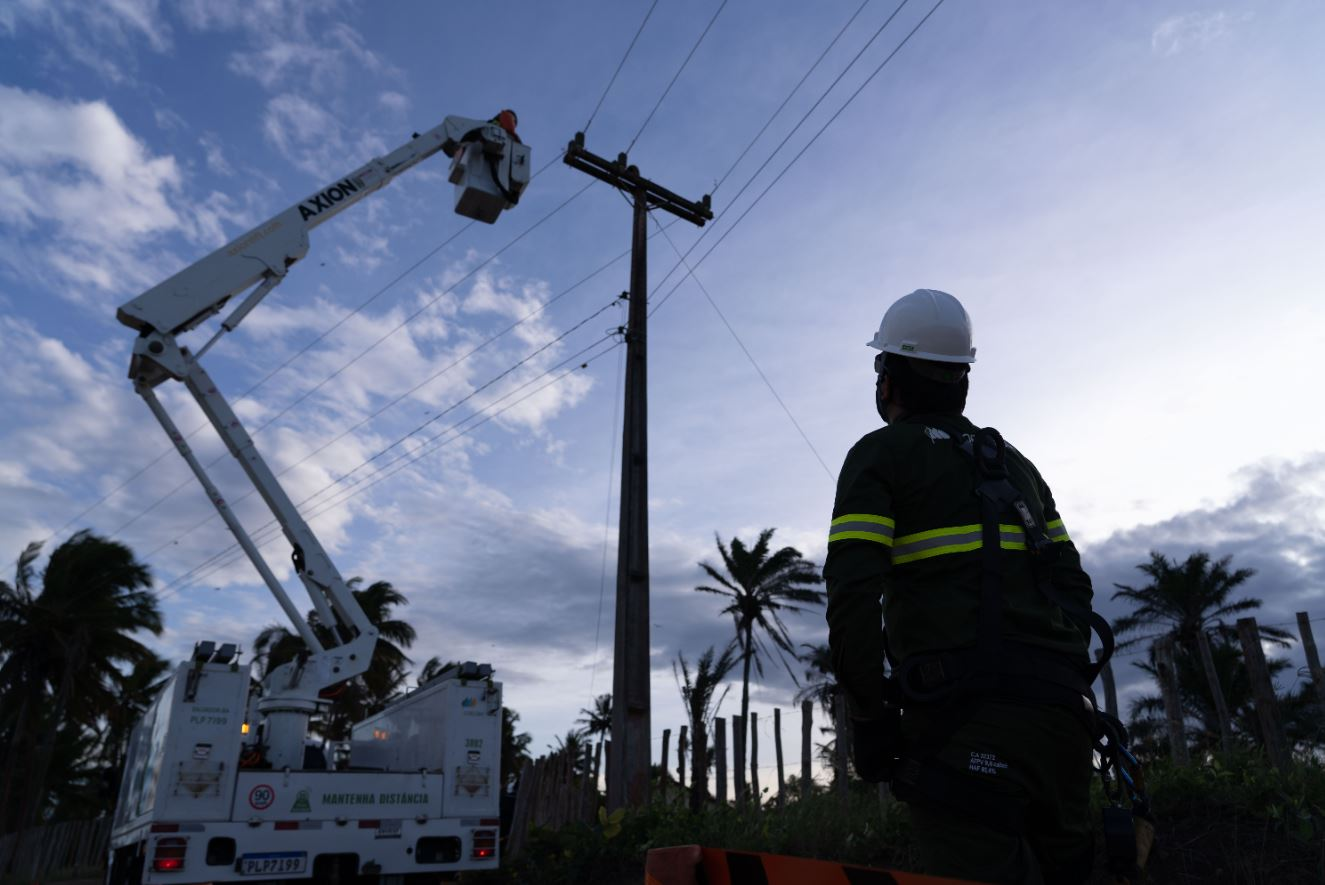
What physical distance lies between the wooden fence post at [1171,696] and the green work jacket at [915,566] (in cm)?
664

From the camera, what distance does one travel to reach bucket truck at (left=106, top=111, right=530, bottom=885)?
8.20m

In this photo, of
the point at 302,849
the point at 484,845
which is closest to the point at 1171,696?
the point at 484,845

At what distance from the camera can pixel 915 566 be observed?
2.70 meters

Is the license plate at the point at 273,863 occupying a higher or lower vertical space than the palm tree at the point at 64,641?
lower

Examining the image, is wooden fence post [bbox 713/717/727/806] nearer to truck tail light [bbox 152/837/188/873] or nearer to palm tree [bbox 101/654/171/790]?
truck tail light [bbox 152/837/188/873]

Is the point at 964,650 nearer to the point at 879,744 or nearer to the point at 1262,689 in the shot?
the point at 879,744

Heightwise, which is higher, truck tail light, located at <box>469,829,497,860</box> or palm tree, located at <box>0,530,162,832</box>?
palm tree, located at <box>0,530,162,832</box>

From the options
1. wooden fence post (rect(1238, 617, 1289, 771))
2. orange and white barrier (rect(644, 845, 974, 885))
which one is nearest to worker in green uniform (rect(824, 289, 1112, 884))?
orange and white barrier (rect(644, 845, 974, 885))

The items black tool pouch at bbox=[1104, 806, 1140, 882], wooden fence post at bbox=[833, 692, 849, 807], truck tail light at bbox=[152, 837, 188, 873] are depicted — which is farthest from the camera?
wooden fence post at bbox=[833, 692, 849, 807]

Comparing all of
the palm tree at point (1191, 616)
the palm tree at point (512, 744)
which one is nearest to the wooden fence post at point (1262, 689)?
the palm tree at point (1191, 616)

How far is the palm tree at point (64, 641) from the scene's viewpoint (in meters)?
32.3

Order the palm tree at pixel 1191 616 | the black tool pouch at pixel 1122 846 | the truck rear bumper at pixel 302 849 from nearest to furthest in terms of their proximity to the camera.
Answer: the black tool pouch at pixel 1122 846
the truck rear bumper at pixel 302 849
the palm tree at pixel 1191 616

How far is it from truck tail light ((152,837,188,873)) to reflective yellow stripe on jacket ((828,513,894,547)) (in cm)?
755

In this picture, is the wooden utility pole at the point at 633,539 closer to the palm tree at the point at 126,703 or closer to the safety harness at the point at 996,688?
the safety harness at the point at 996,688
